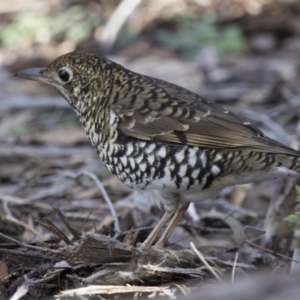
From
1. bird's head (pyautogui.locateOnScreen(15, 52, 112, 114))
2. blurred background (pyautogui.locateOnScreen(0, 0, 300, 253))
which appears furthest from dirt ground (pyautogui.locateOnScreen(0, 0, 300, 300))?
bird's head (pyautogui.locateOnScreen(15, 52, 112, 114))

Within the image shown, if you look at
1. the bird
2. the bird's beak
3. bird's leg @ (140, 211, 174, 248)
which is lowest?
bird's leg @ (140, 211, 174, 248)

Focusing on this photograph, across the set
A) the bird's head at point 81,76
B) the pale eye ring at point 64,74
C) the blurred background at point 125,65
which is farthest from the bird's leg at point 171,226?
the pale eye ring at point 64,74

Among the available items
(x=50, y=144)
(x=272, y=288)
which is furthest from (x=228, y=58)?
(x=272, y=288)

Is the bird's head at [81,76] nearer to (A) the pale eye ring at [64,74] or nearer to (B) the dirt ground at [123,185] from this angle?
(A) the pale eye ring at [64,74]

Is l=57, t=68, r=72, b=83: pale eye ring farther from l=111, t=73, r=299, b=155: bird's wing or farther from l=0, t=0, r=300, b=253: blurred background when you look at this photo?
l=0, t=0, r=300, b=253: blurred background

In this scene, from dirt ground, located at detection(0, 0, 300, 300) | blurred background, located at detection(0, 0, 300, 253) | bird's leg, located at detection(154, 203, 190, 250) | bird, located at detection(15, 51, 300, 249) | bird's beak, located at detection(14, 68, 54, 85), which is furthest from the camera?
blurred background, located at detection(0, 0, 300, 253)

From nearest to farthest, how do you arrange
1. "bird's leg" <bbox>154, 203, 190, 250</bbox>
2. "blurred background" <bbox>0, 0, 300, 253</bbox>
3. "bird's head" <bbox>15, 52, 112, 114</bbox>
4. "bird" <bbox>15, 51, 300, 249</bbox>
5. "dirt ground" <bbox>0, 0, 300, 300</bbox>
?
"dirt ground" <bbox>0, 0, 300, 300</bbox> → "bird" <bbox>15, 51, 300, 249</bbox> → "bird's leg" <bbox>154, 203, 190, 250</bbox> → "bird's head" <bbox>15, 52, 112, 114</bbox> → "blurred background" <bbox>0, 0, 300, 253</bbox>

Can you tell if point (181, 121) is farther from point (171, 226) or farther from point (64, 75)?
point (64, 75)

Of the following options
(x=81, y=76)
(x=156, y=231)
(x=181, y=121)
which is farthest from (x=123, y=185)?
(x=181, y=121)

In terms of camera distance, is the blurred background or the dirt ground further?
the blurred background
